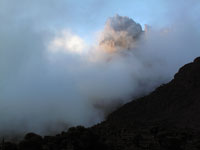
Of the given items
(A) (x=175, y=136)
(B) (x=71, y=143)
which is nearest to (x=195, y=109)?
(A) (x=175, y=136)

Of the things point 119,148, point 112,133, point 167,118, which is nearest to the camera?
point 119,148

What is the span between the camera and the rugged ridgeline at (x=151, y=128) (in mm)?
58812

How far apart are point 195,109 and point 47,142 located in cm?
8506

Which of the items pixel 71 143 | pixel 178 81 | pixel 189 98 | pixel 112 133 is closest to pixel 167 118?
pixel 189 98

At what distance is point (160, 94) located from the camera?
488 feet

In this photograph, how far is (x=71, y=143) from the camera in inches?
2277

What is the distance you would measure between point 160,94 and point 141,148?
278ft

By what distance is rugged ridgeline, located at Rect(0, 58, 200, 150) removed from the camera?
5881cm

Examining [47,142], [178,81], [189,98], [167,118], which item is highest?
[178,81]

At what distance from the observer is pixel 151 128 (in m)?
88.8

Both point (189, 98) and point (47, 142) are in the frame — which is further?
Result: point (189, 98)

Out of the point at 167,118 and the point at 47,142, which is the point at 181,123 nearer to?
the point at 167,118

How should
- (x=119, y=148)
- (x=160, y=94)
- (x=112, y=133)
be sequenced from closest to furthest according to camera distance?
(x=119, y=148) → (x=112, y=133) → (x=160, y=94)

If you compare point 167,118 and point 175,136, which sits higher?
point 167,118
